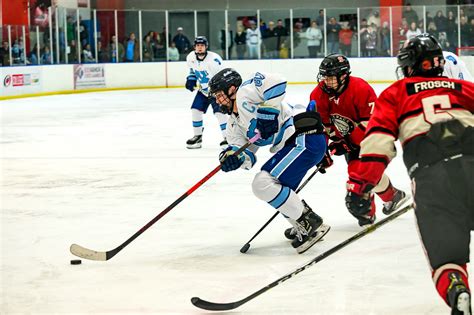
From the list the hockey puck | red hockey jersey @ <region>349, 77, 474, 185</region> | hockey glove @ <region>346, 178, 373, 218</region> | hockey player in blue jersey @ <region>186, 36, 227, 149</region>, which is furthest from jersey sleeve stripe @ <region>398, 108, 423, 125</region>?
hockey player in blue jersey @ <region>186, 36, 227, 149</region>

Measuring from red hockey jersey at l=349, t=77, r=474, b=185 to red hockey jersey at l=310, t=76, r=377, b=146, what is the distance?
80.0 inches

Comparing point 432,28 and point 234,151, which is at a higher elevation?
point 432,28

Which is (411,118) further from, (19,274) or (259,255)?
(19,274)

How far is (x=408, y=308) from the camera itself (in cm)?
354

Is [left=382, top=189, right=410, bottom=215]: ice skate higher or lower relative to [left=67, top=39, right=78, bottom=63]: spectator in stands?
lower

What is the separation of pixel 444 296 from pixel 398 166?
5.04 m

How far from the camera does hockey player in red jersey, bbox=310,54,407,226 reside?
4.94 m

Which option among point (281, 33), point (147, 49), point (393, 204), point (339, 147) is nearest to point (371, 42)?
point (281, 33)

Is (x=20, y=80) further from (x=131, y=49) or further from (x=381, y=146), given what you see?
(x=381, y=146)

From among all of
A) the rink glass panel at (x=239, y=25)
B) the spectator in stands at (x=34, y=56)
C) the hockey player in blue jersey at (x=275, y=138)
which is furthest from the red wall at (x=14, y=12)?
the hockey player in blue jersey at (x=275, y=138)

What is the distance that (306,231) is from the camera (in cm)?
457

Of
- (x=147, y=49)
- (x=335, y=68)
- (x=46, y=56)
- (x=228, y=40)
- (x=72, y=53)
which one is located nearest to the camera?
(x=335, y=68)

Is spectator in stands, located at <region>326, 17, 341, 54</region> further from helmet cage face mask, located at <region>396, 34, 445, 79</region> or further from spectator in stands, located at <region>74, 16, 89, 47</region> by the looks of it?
helmet cage face mask, located at <region>396, 34, 445, 79</region>

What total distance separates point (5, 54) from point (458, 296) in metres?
15.0
